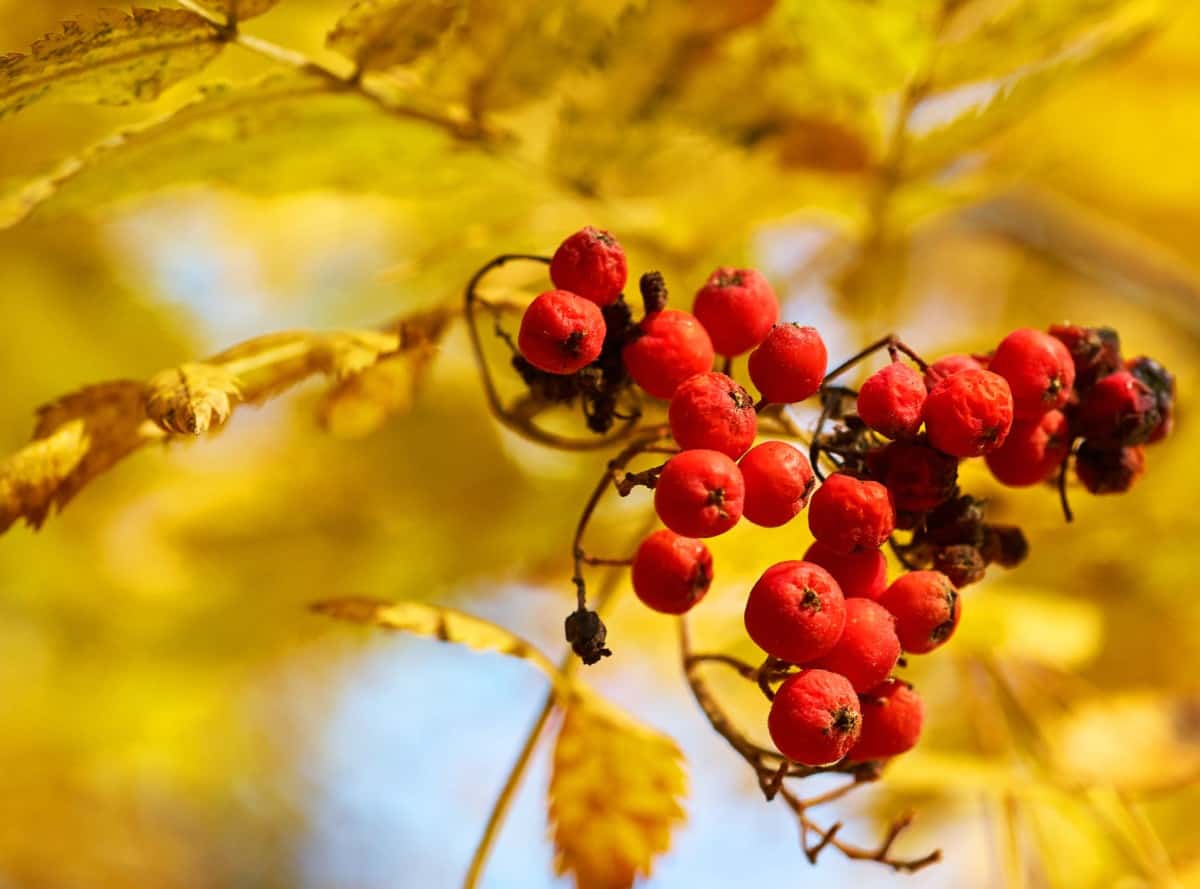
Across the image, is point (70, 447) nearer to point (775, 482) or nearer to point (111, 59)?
point (111, 59)

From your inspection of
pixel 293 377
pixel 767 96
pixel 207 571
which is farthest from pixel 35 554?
pixel 767 96

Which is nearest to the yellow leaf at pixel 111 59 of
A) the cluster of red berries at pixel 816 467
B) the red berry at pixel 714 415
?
the cluster of red berries at pixel 816 467

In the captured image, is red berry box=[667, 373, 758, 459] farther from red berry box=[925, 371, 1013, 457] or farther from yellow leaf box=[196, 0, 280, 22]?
yellow leaf box=[196, 0, 280, 22]

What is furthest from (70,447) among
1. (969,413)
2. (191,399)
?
(969,413)

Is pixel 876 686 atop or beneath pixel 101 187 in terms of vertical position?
beneath

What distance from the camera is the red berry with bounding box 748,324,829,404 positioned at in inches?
29.0

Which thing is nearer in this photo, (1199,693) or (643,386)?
(643,386)

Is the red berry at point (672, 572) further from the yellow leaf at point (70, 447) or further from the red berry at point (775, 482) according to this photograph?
the yellow leaf at point (70, 447)

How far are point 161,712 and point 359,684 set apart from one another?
0.58m

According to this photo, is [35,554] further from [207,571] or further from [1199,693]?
[1199,693]

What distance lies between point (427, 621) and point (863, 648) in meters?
0.30

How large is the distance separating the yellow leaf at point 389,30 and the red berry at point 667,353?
0.32m

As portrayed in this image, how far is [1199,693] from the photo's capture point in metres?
1.33

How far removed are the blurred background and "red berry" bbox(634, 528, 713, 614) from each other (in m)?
0.21
